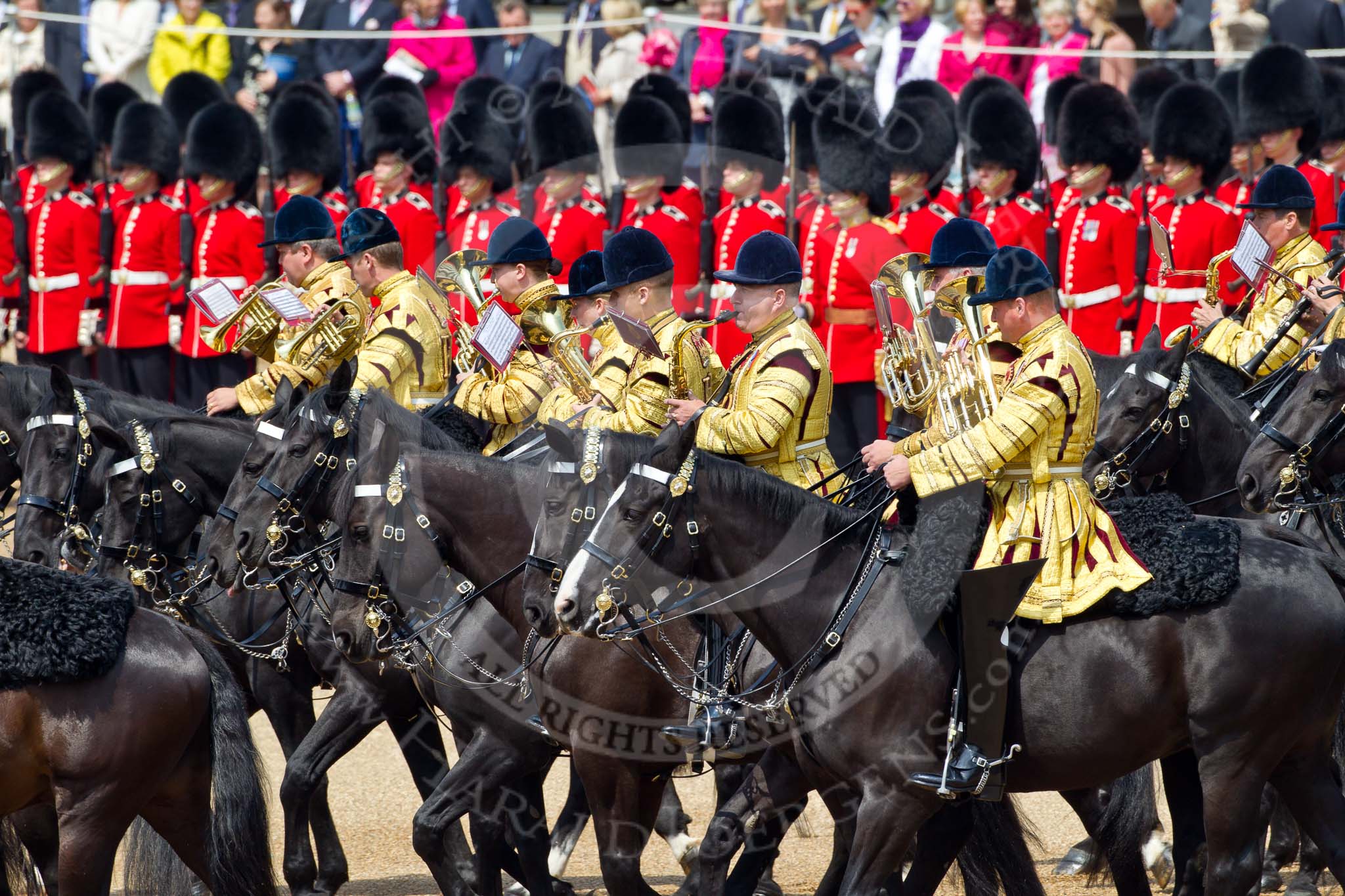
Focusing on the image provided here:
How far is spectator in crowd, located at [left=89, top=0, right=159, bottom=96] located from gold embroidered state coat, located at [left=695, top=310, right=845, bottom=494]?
9.00 meters

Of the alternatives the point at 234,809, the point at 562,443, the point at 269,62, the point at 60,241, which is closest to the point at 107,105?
the point at 269,62

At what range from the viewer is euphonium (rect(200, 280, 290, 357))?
782 centimetres

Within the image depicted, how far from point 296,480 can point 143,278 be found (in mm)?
6387

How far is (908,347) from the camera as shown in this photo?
601 cm

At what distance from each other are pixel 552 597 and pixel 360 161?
7836 mm

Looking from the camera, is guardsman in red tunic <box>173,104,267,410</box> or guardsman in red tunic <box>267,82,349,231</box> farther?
guardsman in red tunic <box>267,82,349,231</box>

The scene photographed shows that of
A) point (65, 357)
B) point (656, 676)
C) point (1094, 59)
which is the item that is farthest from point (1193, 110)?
point (65, 357)

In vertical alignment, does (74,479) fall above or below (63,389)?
below

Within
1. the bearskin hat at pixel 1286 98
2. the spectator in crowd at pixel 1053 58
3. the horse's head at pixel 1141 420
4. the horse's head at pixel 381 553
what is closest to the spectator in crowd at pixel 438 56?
the spectator in crowd at pixel 1053 58

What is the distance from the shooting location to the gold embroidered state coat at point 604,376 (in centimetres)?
688

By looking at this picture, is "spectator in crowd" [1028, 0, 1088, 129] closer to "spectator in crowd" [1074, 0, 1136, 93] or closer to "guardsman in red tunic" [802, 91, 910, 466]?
"spectator in crowd" [1074, 0, 1136, 93]

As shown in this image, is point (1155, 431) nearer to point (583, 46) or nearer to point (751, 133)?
point (751, 133)

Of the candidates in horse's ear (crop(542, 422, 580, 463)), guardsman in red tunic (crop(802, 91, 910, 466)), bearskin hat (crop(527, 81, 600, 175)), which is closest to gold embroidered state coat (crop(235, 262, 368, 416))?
horse's ear (crop(542, 422, 580, 463))

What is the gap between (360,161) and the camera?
12852 millimetres
